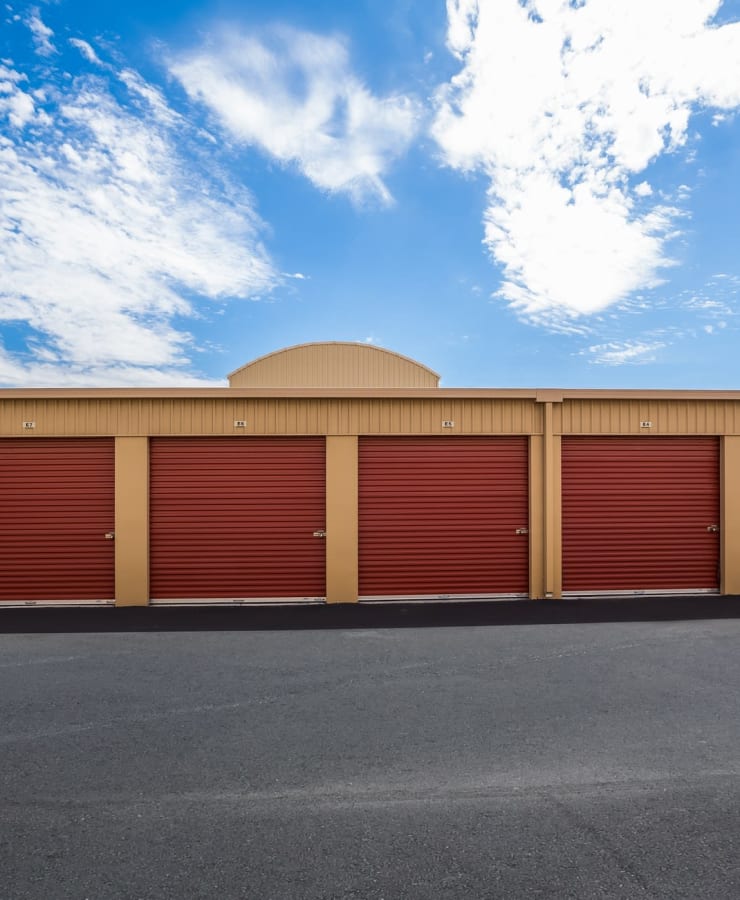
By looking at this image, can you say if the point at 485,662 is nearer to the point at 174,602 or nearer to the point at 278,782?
the point at 278,782

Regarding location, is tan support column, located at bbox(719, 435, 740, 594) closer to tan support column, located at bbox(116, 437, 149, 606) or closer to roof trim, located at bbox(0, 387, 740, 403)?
roof trim, located at bbox(0, 387, 740, 403)

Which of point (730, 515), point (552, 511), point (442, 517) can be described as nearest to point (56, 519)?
point (442, 517)

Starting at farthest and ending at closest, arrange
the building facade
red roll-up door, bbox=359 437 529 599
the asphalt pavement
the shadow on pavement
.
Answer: red roll-up door, bbox=359 437 529 599
the building facade
the shadow on pavement
the asphalt pavement

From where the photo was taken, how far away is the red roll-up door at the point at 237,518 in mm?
10805

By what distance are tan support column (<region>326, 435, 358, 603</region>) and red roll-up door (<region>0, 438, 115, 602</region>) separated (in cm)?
391

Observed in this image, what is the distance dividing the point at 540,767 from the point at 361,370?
17.4 m

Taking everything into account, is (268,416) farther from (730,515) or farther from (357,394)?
(730,515)

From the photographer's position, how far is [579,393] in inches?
438

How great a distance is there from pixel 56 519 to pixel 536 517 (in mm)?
8696

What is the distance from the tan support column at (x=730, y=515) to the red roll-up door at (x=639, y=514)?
13 cm

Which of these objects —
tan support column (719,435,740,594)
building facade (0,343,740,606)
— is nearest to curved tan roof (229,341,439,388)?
building facade (0,343,740,606)

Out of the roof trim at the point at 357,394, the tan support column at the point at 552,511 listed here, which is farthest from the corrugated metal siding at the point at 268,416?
the tan support column at the point at 552,511

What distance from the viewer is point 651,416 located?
11297 mm

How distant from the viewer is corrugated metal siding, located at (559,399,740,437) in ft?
36.9
